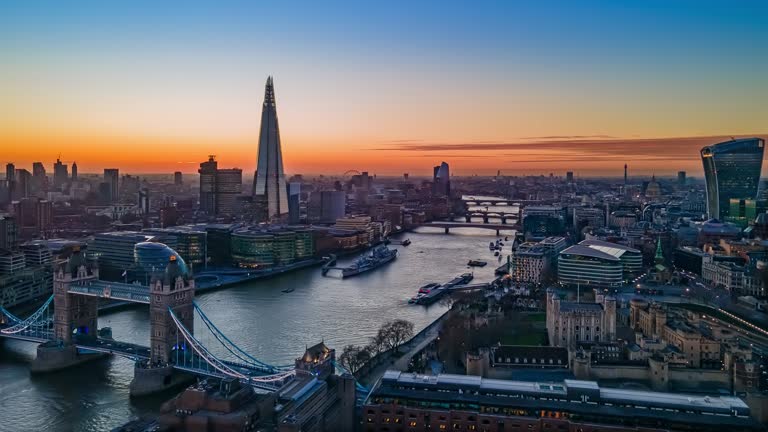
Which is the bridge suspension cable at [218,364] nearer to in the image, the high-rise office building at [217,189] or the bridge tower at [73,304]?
the bridge tower at [73,304]

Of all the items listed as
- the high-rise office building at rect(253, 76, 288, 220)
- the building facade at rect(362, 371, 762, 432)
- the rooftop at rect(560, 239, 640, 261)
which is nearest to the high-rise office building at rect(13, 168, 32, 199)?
the high-rise office building at rect(253, 76, 288, 220)

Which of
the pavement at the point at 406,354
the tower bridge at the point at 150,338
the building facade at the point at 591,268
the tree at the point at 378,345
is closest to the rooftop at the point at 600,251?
the building facade at the point at 591,268

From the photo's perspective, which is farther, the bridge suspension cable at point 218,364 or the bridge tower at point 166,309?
the bridge tower at point 166,309

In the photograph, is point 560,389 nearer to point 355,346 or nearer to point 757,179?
point 355,346

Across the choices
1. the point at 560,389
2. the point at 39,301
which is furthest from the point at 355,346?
the point at 39,301

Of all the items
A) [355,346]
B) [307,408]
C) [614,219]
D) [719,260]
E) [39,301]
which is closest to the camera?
[307,408]

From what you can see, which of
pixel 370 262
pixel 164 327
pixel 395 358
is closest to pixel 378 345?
pixel 395 358
